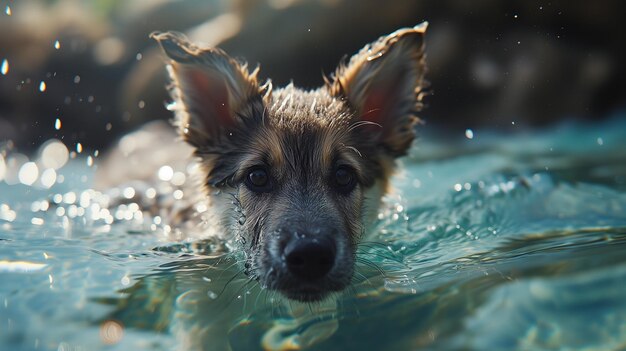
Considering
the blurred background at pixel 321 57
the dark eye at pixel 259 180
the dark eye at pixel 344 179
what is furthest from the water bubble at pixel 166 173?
the blurred background at pixel 321 57

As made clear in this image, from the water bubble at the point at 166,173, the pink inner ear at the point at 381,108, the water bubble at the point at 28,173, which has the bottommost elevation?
the water bubble at the point at 166,173

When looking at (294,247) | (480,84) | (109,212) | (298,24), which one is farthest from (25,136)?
(294,247)

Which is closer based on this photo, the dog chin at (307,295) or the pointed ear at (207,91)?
the dog chin at (307,295)

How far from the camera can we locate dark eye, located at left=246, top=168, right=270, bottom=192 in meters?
4.43

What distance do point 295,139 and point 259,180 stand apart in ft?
1.27

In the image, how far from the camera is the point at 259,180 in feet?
14.6

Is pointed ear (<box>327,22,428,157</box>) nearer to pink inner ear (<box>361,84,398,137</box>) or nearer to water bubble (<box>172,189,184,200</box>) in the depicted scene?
pink inner ear (<box>361,84,398,137</box>)

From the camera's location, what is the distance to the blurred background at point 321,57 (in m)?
11.5

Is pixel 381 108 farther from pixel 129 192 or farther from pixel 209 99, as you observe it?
pixel 129 192

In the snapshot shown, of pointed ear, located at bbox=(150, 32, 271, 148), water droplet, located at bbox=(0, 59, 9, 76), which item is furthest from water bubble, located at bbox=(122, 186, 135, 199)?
water droplet, located at bbox=(0, 59, 9, 76)

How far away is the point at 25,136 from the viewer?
1259 cm

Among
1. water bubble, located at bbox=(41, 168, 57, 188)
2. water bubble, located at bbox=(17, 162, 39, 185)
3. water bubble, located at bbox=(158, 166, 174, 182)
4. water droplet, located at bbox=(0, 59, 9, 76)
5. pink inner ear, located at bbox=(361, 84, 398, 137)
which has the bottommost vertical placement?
water bubble, located at bbox=(158, 166, 174, 182)

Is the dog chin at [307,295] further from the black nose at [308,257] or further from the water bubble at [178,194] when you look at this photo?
the water bubble at [178,194]

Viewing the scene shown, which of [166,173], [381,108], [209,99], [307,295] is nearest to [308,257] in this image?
[307,295]
